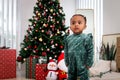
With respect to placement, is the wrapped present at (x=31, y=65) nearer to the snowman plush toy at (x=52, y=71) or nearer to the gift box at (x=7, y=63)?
the gift box at (x=7, y=63)

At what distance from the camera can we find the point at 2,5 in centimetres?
575

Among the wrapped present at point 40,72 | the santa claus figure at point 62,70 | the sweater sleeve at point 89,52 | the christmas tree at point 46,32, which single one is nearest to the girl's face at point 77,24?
the sweater sleeve at point 89,52

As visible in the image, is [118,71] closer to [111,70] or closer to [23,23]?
[111,70]

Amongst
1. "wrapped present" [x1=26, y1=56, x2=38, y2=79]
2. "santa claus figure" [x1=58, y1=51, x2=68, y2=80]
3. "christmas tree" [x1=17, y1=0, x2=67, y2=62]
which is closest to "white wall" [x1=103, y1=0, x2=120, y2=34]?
"christmas tree" [x1=17, y1=0, x2=67, y2=62]

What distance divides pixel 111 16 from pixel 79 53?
364 cm

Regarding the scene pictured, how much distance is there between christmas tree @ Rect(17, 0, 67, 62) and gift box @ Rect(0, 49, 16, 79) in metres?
0.28

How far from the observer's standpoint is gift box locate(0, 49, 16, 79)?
4.98m

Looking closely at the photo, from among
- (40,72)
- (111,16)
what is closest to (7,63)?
(40,72)

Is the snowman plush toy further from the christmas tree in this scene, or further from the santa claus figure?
the christmas tree

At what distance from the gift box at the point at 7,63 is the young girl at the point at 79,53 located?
3.17 meters

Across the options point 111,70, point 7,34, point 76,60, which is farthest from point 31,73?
point 76,60

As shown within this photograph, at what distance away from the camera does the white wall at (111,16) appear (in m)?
5.24

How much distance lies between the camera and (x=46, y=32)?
16.8ft

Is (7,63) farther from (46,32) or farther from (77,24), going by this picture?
(77,24)
